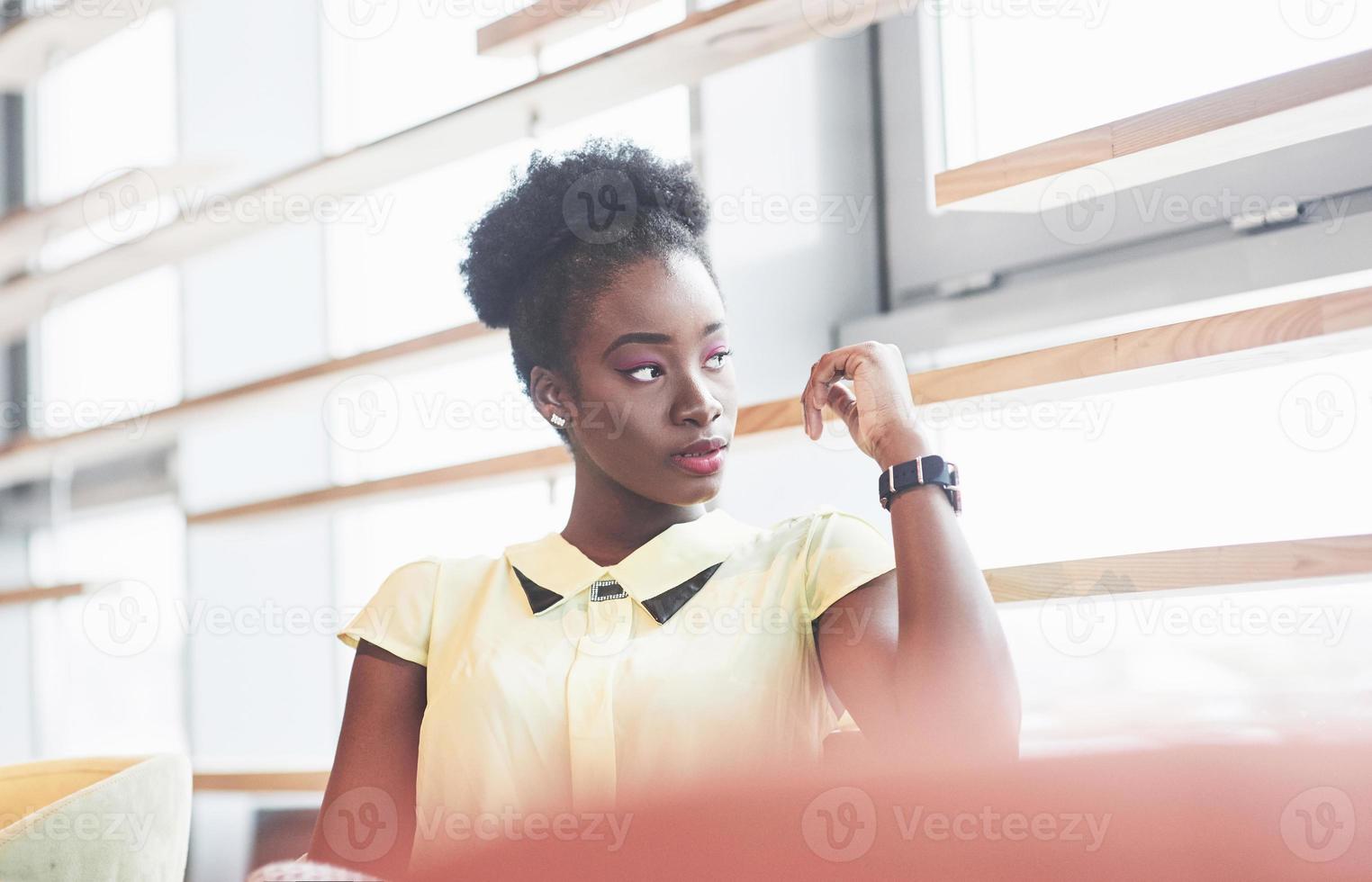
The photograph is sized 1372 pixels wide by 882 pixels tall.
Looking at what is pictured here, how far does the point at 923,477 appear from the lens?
114cm

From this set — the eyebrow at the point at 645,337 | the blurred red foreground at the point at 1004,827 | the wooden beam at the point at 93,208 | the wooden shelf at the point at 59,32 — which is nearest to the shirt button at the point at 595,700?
the eyebrow at the point at 645,337

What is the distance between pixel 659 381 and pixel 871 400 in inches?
8.0

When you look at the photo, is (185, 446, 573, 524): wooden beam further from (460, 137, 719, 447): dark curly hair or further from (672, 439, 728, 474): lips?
(672, 439, 728, 474): lips

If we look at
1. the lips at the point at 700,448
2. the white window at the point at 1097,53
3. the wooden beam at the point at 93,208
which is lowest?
the lips at the point at 700,448

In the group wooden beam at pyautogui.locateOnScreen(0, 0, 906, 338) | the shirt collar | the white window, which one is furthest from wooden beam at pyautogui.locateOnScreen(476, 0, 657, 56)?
the shirt collar

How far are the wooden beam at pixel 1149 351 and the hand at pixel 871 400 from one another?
0.15ft

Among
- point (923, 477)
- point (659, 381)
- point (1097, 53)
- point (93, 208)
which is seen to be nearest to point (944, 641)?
point (923, 477)

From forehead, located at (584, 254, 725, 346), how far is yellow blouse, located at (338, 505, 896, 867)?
0.67 feet

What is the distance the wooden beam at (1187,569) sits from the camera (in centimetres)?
103

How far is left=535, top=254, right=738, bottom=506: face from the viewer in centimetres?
128

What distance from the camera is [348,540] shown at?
2551 millimetres

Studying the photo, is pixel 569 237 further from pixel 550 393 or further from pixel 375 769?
pixel 375 769

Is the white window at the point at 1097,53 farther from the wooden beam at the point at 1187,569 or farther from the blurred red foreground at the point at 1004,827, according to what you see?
the blurred red foreground at the point at 1004,827

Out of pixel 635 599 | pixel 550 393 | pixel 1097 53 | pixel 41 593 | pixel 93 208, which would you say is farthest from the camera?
pixel 41 593
